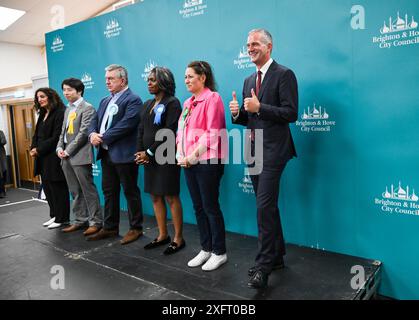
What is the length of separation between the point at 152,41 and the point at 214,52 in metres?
0.89

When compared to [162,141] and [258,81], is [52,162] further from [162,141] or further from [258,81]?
[258,81]

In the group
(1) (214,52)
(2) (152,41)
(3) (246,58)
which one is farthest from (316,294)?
(2) (152,41)

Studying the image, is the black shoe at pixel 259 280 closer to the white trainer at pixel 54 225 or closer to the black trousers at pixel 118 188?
the black trousers at pixel 118 188

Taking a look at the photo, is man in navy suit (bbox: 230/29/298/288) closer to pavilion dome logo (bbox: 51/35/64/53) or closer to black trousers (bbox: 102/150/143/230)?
black trousers (bbox: 102/150/143/230)

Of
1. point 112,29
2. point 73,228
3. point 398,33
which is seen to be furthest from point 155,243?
point 112,29

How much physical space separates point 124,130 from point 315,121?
160 cm

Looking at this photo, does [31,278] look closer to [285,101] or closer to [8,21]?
[285,101]

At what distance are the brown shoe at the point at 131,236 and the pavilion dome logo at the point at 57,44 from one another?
3.09 m

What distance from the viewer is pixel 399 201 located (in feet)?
7.82

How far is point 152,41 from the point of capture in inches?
151

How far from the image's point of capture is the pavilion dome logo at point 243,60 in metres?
3.09

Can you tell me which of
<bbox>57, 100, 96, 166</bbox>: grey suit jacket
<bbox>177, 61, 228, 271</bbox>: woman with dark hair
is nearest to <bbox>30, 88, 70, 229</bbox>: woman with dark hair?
<bbox>57, 100, 96, 166</bbox>: grey suit jacket

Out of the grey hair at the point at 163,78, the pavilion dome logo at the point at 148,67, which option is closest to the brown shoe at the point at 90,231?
the grey hair at the point at 163,78

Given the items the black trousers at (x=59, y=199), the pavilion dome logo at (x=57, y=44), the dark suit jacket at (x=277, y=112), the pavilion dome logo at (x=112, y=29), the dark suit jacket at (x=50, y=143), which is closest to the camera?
the dark suit jacket at (x=277, y=112)
